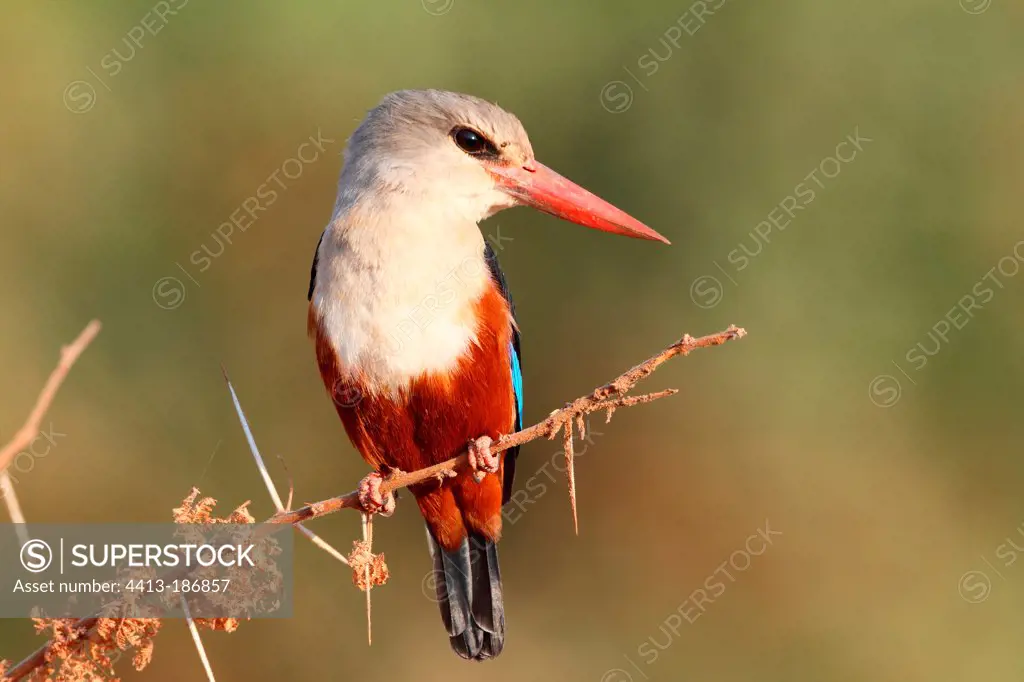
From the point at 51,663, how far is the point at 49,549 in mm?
1784

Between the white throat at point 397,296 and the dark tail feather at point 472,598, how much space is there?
957 mm

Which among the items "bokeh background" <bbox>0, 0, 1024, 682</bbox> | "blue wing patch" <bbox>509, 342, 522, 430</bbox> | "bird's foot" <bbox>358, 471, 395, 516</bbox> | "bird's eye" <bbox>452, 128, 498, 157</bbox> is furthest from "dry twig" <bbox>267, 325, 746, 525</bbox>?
"bokeh background" <bbox>0, 0, 1024, 682</bbox>

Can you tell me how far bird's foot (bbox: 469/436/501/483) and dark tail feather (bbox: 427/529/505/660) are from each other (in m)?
0.63

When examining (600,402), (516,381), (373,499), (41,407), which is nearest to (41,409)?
(41,407)

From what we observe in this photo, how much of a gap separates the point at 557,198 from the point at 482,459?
1031 millimetres

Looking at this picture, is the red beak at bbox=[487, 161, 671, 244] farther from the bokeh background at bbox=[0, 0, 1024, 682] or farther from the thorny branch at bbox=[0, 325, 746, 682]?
the bokeh background at bbox=[0, 0, 1024, 682]

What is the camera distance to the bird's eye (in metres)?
4.00

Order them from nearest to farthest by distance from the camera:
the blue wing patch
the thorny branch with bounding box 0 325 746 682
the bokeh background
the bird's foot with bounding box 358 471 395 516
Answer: the thorny branch with bounding box 0 325 746 682 < the bird's foot with bounding box 358 471 395 516 < the blue wing patch < the bokeh background

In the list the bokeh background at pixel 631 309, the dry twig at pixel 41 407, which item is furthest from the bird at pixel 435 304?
the bokeh background at pixel 631 309

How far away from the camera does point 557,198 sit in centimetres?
406

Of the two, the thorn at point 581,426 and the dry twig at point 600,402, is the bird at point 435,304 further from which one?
the thorn at point 581,426

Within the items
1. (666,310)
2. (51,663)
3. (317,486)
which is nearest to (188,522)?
(51,663)

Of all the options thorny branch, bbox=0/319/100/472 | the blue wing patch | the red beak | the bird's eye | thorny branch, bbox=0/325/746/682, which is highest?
the bird's eye

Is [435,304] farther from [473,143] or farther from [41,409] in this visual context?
[41,409]
